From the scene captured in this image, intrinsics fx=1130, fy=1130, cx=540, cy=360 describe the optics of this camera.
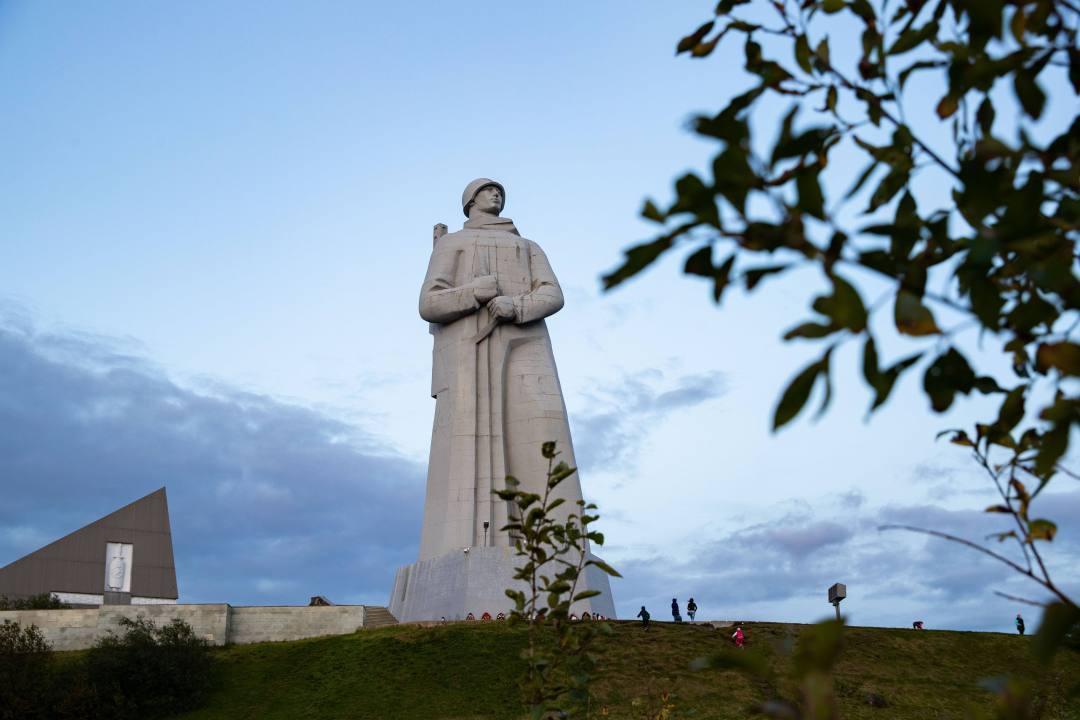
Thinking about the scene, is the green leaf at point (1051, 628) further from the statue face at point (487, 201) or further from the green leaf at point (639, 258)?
the statue face at point (487, 201)

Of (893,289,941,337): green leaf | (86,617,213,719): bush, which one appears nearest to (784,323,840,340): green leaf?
(893,289,941,337): green leaf

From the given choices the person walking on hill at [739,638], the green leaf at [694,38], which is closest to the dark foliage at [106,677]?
the person walking on hill at [739,638]

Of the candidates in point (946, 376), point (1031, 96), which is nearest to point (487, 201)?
point (1031, 96)

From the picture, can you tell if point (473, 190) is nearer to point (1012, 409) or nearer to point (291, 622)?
point (291, 622)

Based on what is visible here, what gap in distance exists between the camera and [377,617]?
2250cm

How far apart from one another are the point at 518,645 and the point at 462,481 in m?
3.48

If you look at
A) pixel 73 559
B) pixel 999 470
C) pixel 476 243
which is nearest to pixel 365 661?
pixel 476 243

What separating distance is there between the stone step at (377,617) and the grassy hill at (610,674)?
4.38 feet

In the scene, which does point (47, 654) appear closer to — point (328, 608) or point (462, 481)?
point (328, 608)

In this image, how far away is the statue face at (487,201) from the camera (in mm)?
23516

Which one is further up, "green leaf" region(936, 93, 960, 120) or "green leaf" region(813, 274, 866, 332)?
"green leaf" region(936, 93, 960, 120)

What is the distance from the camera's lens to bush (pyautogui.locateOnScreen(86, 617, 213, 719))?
18.1 metres

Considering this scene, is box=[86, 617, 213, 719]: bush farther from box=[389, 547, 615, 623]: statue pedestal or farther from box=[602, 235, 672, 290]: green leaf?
box=[602, 235, 672, 290]: green leaf

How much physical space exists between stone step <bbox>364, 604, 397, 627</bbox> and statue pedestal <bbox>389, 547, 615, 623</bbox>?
1129 millimetres
